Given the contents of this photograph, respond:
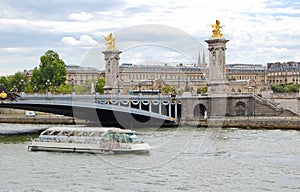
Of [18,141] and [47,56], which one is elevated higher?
[47,56]

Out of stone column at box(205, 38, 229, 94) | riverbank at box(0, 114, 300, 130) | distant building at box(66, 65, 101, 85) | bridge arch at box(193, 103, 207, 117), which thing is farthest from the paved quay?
distant building at box(66, 65, 101, 85)

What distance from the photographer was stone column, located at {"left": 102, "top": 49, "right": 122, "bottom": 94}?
71.0 metres

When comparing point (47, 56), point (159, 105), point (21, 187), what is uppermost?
point (47, 56)

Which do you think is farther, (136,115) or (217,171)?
(136,115)

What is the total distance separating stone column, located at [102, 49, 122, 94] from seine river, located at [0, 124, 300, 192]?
31548mm

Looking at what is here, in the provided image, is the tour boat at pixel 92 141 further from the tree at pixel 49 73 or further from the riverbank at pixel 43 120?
the tree at pixel 49 73

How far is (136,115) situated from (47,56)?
104ft

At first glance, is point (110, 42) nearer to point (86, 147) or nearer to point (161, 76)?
point (161, 76)

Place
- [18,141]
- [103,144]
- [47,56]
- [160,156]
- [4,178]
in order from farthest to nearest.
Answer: [47,56]
[18,141]
[103,144]
[160,156]
[4,178]

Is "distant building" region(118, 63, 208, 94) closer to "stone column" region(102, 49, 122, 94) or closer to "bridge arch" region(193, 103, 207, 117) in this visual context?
"stone column" region(102, 49, 122, 94)

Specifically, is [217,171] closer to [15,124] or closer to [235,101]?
[235,101]

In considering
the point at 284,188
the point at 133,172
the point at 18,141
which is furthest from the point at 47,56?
the point at 284,188

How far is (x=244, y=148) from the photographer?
115 feet

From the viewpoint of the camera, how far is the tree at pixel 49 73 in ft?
262
